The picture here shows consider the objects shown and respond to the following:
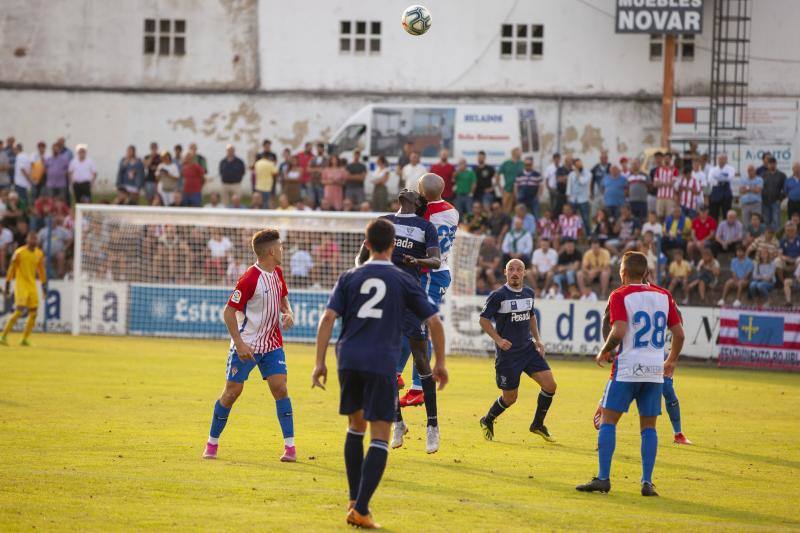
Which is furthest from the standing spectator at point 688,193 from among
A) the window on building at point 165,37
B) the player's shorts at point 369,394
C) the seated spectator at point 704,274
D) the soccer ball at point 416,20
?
the player's shorts at point 369,394

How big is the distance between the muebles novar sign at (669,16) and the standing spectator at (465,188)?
11.5 metres

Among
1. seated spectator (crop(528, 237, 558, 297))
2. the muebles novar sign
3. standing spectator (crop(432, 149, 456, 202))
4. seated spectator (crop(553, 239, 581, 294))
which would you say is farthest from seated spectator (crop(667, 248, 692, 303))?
the muebles novar sign

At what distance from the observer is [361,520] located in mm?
8500

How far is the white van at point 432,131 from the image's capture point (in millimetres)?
37000

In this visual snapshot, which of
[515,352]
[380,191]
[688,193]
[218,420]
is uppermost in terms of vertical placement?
[688,193]

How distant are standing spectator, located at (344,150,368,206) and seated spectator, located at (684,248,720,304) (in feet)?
31.8

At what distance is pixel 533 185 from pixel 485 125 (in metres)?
6.28

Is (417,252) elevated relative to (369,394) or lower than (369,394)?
elevated

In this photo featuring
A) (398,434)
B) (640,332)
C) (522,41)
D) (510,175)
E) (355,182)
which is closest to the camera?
(640,332)

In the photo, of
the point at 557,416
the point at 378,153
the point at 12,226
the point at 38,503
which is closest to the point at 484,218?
the point at 378,153

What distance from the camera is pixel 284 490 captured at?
10039 mm

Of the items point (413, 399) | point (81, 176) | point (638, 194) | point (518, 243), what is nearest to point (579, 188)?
point (638, 194)

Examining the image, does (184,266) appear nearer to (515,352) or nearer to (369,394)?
(515,352)

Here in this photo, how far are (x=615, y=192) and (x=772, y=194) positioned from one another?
3.96 m
